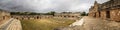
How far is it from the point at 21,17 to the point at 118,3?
5062 centimetres

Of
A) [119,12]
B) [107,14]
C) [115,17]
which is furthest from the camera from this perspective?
[107,14]

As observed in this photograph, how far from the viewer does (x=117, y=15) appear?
8789 millimetres

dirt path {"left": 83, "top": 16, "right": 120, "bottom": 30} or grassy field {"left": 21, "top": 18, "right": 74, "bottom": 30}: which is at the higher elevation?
dirt path {"left": 83, "top": 16, "right": 120, "bottom": 30}

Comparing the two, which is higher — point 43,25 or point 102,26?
point 102,26

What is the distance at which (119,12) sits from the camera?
27.7 ft

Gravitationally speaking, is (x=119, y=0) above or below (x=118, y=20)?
above

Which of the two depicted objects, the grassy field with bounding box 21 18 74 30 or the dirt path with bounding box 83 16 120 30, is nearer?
Result: the dirt path with bounding box 83 16 120 30

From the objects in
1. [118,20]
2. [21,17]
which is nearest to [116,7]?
[118,20]

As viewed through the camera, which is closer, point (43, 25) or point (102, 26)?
point (102, 26)

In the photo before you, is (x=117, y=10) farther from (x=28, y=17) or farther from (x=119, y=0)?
(x=28, y=17)

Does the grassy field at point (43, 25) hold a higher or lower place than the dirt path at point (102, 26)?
lower

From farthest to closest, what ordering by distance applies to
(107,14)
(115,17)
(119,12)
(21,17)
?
(21,17) → (107,14) → (115,17) → (119,12)

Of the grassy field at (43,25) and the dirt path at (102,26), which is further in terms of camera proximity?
the grassy field at (43,25)

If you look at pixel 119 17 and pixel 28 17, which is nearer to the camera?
pixel 119 17
